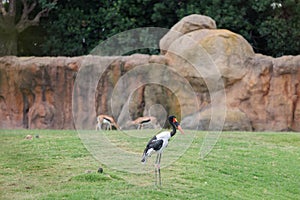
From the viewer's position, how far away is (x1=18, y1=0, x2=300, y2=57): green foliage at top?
24688 millimetres

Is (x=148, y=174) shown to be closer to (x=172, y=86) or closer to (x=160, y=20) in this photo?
(x=172, y=86)

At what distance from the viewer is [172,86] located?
20.1m

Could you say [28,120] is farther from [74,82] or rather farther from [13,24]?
[13,24]

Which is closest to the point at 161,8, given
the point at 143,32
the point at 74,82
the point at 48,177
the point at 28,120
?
the point at 143,32

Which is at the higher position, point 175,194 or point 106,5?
point 106,5

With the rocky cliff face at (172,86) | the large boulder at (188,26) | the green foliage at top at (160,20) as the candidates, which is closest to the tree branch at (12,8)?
the green foliage at top at (160,20)

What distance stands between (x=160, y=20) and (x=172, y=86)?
6.53 metres

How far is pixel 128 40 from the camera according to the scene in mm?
23484

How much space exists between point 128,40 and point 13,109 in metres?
4.83

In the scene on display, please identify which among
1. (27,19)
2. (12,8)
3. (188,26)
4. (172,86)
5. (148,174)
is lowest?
(148,174)

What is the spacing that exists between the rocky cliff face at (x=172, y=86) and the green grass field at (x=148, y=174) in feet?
12.6

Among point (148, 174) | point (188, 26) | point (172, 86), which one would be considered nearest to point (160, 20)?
point (188, 26)

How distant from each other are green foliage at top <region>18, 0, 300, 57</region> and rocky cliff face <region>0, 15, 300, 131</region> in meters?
3.93

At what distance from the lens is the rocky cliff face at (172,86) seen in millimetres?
19719
